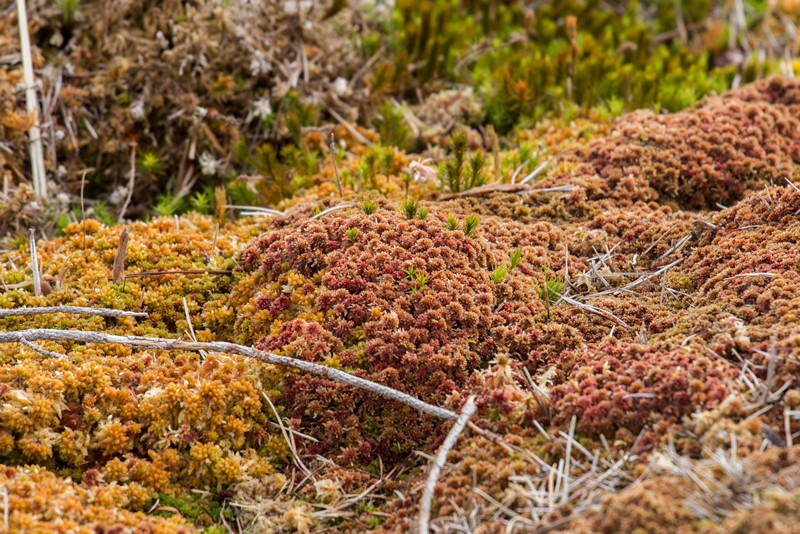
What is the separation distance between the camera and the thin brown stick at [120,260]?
4051mm

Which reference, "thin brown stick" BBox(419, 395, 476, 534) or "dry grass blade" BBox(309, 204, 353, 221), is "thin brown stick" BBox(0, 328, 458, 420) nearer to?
"thin brown stick" BBox(419, 395, 476, 534)

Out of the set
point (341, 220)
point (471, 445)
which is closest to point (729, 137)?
point (341, 220)

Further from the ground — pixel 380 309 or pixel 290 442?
pixel 380 309

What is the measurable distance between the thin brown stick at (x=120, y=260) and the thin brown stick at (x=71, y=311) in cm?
31

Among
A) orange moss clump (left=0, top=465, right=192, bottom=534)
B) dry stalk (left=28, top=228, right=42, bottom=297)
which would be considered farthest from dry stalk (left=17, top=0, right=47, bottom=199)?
orange moss clump (left=0, top=465, right=192, bottom=534)

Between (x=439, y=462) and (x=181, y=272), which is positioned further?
(x=181, y=272)

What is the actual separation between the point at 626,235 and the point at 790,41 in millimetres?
5698

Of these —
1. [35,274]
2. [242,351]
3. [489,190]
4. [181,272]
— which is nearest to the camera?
[242,351]

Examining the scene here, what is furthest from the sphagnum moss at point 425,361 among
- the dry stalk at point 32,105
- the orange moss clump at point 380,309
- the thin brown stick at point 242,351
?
the dry stalk at point 32,105

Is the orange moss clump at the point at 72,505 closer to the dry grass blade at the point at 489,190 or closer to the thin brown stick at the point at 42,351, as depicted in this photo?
the thin brown stick at the point at 42,351

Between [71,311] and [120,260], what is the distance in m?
0.58

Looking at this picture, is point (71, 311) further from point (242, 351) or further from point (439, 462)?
point (439, 462)

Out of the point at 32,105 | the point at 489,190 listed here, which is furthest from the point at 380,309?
the point at 32,105

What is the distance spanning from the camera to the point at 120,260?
13.4 ft
